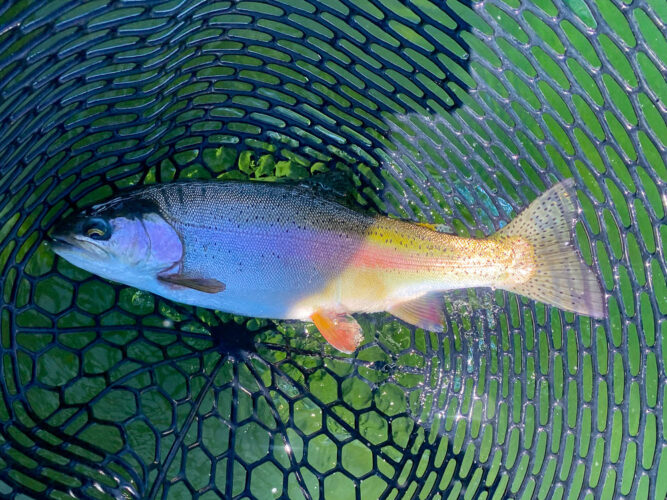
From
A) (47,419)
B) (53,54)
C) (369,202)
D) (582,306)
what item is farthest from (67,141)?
(582,306)

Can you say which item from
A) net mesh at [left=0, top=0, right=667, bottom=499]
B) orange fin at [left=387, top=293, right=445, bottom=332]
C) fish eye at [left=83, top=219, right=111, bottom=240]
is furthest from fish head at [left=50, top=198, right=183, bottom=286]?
orange fin at [left=387, top=293, right=445, bottom=332]

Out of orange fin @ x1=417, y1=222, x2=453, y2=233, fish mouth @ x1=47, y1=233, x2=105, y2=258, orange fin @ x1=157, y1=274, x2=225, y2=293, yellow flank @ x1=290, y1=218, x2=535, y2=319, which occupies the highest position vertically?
orange fin @ x1=417, y1=222, x2=453, y2=233

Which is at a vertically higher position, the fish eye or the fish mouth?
the fish eye

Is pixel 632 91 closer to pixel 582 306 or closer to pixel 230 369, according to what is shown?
pixel 582 306

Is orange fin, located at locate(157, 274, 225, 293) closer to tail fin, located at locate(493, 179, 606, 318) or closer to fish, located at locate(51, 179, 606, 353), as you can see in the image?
fish, located at locate(51, 179, 606, 353)

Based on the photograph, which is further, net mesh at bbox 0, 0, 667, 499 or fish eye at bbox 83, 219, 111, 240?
net mesh at bbox 0, 0, 667, 499

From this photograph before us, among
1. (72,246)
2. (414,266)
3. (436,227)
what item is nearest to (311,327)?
(414,266)
